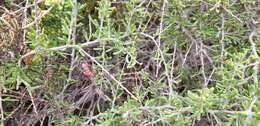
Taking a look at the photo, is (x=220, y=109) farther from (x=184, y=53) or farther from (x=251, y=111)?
(x=184, y=53)

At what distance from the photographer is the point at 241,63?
43.6 inches

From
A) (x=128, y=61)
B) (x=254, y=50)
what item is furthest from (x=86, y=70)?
(x=254, y=50)

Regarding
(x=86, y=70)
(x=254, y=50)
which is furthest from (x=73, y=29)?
(x=254, y=50)

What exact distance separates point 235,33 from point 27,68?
0.55 m

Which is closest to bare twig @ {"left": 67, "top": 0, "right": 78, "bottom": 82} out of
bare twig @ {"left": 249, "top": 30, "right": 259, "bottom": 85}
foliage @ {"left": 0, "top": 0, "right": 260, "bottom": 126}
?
foliage @ {"left": 0, "top": 0, "right": 260, "bottom": 126}

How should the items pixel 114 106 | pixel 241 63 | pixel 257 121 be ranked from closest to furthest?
pixel 257 121 → pixel 241 63 → pixel 114 106

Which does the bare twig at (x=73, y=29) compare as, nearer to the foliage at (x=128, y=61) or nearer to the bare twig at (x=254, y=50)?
the foliage at (x=128, y=61)

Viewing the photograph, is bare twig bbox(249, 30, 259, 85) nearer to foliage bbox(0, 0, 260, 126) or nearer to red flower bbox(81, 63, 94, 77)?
foliage bbox(0, 0, 260, 126)

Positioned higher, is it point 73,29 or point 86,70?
point 73,29

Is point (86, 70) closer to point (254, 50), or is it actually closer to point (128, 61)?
point (128, 61)

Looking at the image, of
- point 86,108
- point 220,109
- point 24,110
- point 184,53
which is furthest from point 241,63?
point 24,110

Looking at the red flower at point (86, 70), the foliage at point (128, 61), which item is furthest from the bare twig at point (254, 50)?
the red flower at point (86, 70)

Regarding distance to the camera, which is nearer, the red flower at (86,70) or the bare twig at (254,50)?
the bare twig at (254,50)

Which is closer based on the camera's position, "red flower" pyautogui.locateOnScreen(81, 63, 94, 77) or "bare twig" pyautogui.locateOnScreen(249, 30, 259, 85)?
"bare twig" pyautogui.locateOnScreen(249, 30, 259, 85)
